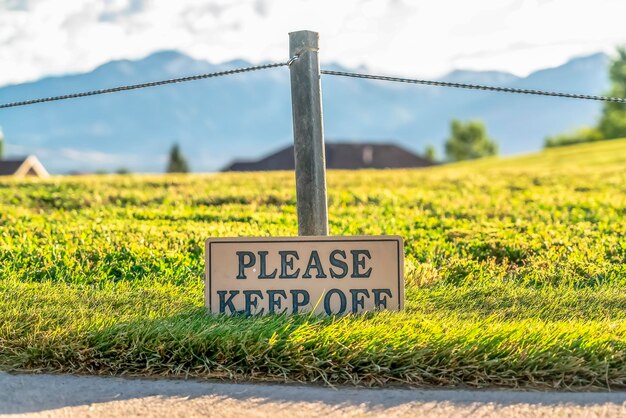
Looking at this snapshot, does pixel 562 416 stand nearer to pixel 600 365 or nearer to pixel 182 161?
pixel 600 365

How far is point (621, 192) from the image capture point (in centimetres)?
1109

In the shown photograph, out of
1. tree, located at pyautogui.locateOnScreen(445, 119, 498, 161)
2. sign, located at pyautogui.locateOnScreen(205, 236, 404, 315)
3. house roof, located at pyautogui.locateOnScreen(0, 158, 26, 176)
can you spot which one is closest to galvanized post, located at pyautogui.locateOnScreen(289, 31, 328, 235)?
sign, located at pyautogui.locateOnScreen(205, 236, 404, 315)

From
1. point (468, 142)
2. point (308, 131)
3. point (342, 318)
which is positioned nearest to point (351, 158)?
point (468, 142)

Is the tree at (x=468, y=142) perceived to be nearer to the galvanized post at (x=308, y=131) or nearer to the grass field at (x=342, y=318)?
the grass field at (x=342, y=318)

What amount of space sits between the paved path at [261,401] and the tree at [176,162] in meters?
69.5

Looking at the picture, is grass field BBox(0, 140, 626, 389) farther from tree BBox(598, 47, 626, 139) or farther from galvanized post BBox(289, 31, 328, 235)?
tree BBox(598, 47, 626, 139)

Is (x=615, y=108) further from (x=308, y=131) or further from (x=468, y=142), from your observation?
(x=308, y=131)

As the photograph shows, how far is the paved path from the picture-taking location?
129 inches

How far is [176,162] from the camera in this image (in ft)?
242

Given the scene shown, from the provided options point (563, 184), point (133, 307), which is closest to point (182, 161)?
point (563, 184)

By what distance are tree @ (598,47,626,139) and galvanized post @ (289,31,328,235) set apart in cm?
5519

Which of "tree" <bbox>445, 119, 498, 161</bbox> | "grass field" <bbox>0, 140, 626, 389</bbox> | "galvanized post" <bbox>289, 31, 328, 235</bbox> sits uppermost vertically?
"tree" <bbox>445, 119, 498, 161</bbox>

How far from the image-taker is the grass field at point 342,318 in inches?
146

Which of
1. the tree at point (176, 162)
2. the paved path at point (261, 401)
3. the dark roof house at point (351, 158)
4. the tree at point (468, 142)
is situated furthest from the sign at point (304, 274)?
the tree at point (468, 142)
